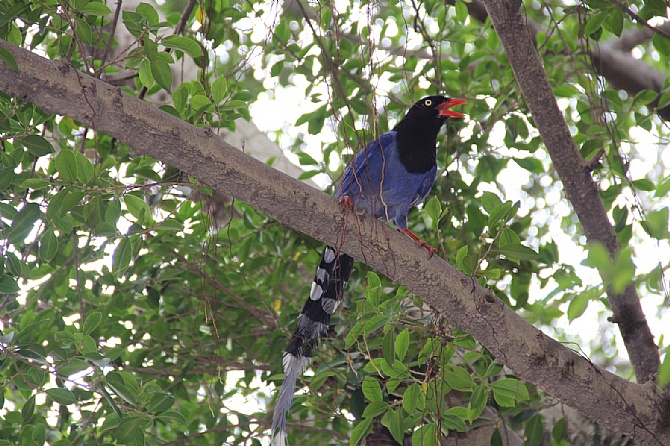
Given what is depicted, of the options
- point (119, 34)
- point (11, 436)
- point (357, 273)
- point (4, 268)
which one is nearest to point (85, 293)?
point (11, 436)

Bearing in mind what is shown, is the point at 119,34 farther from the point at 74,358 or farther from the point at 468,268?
the point at 468,268

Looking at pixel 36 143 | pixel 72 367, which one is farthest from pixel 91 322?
pixel 36 143

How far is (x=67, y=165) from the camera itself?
2193 mm

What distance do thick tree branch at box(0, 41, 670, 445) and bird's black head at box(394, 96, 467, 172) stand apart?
1.11 m

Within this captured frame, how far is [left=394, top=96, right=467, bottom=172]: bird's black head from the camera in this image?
11.0ft

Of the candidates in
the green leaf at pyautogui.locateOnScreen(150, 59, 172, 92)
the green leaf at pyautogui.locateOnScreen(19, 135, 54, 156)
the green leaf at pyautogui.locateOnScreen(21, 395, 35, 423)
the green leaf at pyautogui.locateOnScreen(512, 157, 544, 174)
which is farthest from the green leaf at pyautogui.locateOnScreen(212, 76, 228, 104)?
the green leaf at pyautogui.locateOnScreen(512, 157, 544, 174)

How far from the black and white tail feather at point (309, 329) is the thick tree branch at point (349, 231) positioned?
0.53 meters

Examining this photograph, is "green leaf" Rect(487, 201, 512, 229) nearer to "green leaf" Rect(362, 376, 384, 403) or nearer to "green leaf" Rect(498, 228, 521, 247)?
"green leaf" Rect(498, 228, 521, 247)

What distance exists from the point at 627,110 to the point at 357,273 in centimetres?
151

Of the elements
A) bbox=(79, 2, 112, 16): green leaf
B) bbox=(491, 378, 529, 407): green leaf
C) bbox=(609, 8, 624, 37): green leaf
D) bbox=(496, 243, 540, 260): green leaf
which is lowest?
bbox=(491, 378, 529, 407): green leaf

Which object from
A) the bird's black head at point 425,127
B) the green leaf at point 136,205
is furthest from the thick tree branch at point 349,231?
the bird's black head at point 425,127

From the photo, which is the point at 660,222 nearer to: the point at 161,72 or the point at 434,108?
the point at 161,72

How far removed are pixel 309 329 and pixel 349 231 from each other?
0.85 metres

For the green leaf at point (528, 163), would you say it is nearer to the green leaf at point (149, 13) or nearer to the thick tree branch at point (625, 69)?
the thick tree branch at point (625, 69)
